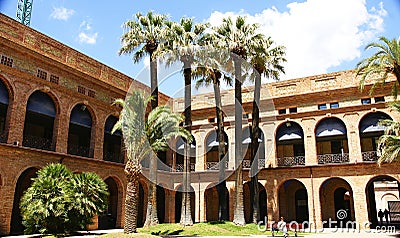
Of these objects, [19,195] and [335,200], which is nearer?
[19,195]

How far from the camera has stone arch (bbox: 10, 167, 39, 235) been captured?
75.3 ft

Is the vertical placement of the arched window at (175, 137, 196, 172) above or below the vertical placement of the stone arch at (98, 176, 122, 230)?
above

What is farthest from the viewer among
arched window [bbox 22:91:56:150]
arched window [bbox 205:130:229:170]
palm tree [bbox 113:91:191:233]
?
arched window [bbox 205:130:229:170]

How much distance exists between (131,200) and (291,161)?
55.8 feet

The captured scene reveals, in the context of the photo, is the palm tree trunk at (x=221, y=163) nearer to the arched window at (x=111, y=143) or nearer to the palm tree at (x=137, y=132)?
the palm tree at (x=137, y=132)

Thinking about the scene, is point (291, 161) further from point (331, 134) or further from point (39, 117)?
point (39, 117)

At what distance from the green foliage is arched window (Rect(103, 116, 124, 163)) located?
8.58 m

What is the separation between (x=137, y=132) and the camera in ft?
63.4

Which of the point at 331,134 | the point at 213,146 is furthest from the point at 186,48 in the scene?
the point at 331,134

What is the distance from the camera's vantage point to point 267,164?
30000mm

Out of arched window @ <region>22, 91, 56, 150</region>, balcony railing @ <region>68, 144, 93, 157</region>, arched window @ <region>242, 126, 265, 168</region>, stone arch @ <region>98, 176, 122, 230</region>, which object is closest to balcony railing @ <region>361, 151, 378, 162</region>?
arched window @ <region>242, 126, 265, 168</region>

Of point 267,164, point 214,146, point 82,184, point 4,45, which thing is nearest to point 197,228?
point 82,184

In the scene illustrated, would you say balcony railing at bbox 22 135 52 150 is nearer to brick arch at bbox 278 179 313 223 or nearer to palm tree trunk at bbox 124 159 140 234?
palm tree trunk at bbox 124 159 140 234

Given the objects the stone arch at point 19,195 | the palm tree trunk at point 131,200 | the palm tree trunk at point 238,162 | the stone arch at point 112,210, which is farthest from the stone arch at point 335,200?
the stone arch at point 19,195
